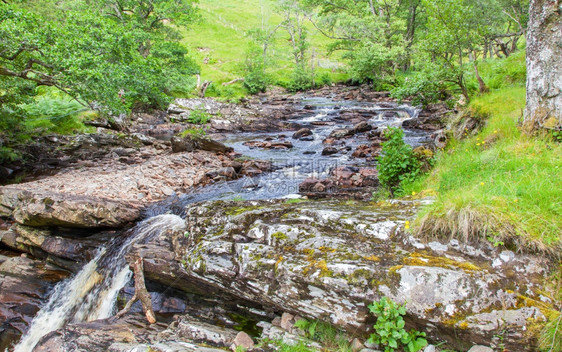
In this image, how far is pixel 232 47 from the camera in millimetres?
72438

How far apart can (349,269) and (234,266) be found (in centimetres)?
187

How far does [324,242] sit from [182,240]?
2.97m

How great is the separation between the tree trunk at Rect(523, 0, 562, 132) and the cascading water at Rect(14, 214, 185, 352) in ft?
26.3

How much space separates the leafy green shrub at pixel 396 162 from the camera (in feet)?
27.6

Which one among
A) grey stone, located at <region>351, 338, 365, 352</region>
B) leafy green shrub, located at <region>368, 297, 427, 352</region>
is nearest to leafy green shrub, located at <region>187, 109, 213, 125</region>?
grey stone, located at <region>351, 338, 365, 352</region>

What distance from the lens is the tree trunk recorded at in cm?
663

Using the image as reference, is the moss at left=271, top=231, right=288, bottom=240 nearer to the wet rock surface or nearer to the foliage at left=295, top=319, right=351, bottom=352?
the foliage at left=295, top=319, right=351, bottom=352

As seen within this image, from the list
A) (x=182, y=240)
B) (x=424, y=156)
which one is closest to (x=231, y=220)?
(x=182, y=240)

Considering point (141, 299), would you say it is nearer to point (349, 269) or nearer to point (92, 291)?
point (92, 291)

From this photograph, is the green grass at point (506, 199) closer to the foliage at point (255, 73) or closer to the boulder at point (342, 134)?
the boulder at point (342, 134)

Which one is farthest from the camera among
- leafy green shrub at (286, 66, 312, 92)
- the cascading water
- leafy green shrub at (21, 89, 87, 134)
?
leafy green shrub at (286, 66, 312, 92)

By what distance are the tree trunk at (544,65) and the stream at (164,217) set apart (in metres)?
4.05

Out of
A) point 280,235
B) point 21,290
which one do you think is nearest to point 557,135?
point 280,235

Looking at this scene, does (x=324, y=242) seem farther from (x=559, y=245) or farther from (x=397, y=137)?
(x=397, y=137)
